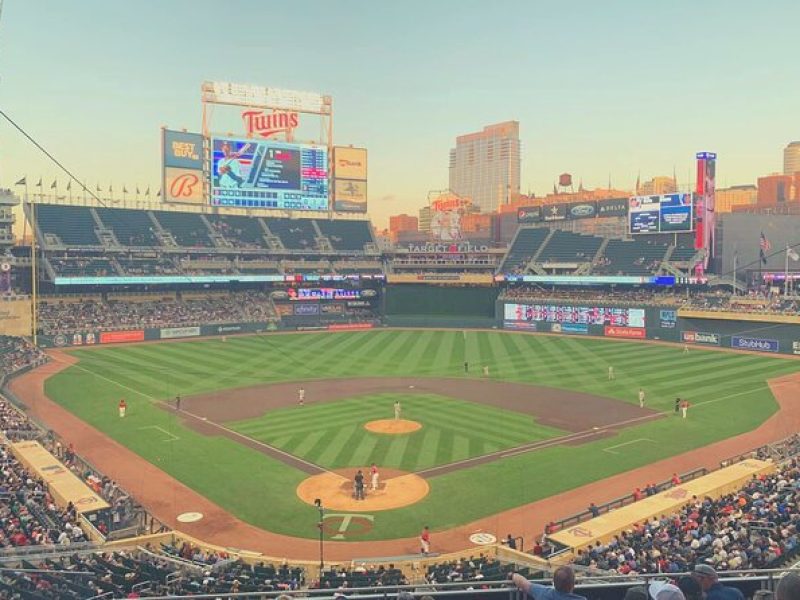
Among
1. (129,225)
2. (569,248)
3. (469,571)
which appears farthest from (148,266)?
(469,571)

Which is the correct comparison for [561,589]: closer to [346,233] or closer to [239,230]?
[239,230]

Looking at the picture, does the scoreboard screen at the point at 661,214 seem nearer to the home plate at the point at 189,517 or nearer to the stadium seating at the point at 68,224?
the stadium seating at the point at 68,224

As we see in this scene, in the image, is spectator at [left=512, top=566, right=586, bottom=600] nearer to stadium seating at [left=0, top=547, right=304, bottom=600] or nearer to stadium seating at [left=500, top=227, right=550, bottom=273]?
stadium seating at [left=0, top=547, right=304, bottom=600]

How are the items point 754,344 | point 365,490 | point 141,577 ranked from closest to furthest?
1. point 141,577
2. point 365,490
3. point 754,344

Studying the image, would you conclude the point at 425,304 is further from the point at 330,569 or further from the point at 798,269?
the point at 330,569

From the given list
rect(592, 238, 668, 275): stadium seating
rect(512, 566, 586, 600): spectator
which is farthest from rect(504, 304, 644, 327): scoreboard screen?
rect(512, 566, 586, 600): spectator

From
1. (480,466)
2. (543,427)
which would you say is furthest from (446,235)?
(480,466)
